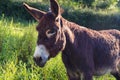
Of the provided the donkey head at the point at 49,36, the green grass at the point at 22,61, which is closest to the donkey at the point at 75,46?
the donkey head at the point at 49,36

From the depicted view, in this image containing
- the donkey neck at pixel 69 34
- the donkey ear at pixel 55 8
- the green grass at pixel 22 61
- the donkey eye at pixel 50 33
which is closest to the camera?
the donkey eye at pixel 50 33

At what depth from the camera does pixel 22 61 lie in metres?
8.85

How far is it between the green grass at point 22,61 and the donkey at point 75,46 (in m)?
1.45

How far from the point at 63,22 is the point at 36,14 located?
1.37 feet

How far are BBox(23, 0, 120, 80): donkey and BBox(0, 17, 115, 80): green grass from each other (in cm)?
145

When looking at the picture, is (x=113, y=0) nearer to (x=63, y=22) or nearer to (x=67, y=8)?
(x=67, y=8)

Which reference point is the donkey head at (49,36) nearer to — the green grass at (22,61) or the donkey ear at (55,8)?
the donkey ear at (55,8)

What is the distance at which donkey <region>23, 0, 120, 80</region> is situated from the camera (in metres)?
5.39

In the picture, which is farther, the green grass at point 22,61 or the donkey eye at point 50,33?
the green grass at point 22,61

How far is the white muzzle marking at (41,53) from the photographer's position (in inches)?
205

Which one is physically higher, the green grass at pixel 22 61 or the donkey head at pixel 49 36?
the donkey head at pixel 49 36

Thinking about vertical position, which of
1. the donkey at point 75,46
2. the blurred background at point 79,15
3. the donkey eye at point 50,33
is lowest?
the blurred background at point 79,15

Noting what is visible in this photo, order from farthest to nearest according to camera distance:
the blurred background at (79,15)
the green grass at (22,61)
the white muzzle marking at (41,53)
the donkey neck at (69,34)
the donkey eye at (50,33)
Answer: the blurred background at (79,15) → the green grass at (22,61) → the donkey neck at (69,34) → the donkey eye at (50,33) → the white muzzle marking at (41,53)

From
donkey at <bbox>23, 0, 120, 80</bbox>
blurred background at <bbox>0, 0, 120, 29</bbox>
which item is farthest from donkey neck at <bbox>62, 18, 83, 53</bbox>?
blurred background at <bbox>0, 0, 120, 29</bbox>
